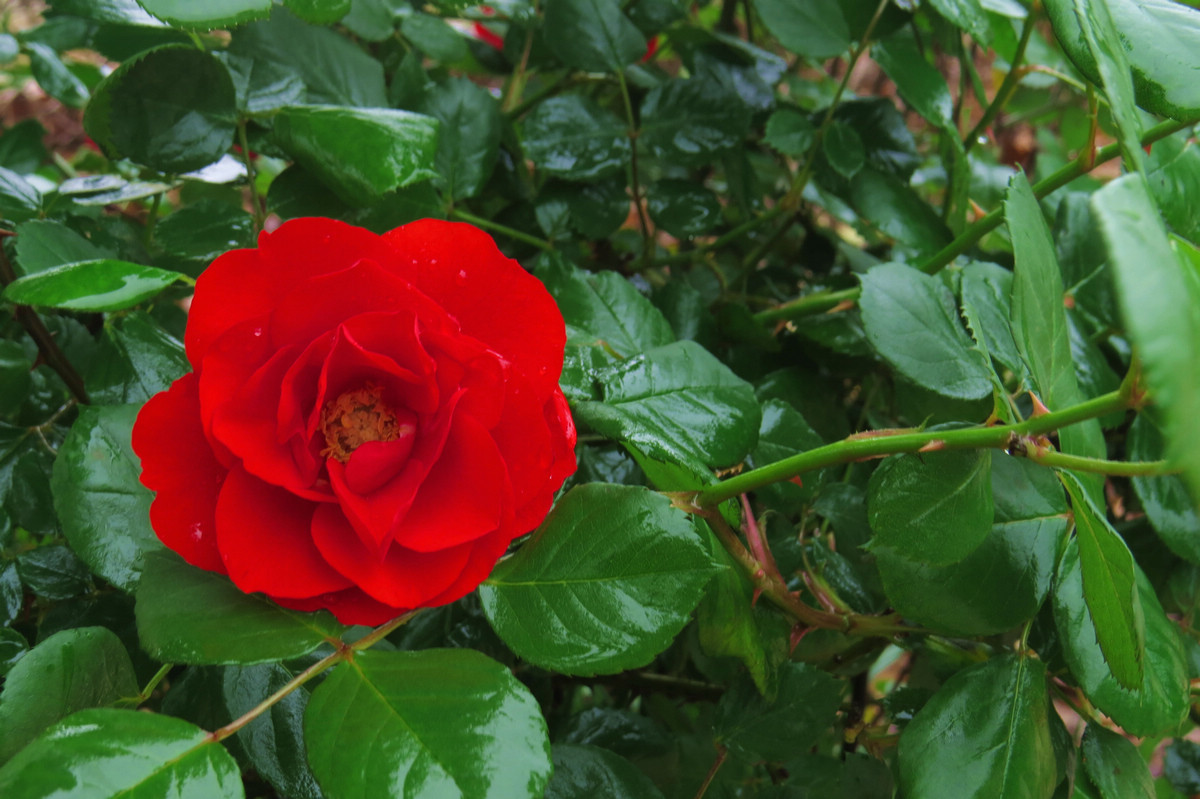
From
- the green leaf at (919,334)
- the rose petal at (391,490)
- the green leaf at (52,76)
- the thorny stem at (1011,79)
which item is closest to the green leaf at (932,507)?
the green leaf at (919,334)

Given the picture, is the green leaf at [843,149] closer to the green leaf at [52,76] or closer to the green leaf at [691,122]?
the green leaf at [691,122]

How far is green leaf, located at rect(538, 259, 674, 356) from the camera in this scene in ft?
1.80

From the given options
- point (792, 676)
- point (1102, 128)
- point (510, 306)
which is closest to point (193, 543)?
point (510, 306)

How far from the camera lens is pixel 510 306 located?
1.22ft

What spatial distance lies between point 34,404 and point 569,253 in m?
0.44

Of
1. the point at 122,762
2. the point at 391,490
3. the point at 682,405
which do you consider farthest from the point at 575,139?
the point at 122,762

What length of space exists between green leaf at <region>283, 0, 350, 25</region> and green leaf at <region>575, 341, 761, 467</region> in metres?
0.25

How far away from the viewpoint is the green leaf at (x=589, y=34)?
0.72 meters

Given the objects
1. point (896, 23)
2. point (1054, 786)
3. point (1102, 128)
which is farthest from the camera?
point (896, 23)

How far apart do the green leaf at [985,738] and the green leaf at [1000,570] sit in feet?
0.09

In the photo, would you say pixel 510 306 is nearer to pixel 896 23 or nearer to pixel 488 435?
pixel 488 435

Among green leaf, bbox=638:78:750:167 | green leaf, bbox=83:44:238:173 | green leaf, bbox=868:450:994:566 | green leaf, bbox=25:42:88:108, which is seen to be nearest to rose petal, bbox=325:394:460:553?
green leaf, bbox=868:450:994:566

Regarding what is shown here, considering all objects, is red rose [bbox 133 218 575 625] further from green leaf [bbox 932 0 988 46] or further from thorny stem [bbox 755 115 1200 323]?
green leaf [bbox 932 0 988 46]

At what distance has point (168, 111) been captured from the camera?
0.54 meters
